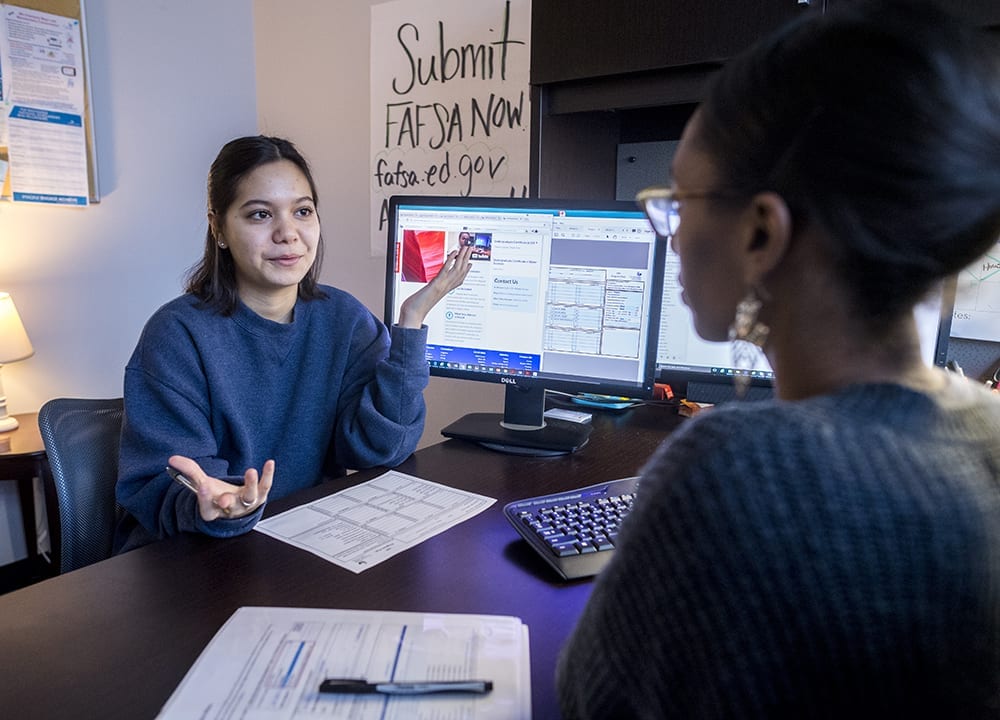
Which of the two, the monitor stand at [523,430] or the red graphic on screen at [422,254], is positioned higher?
the red graphic on screen at [422,254]

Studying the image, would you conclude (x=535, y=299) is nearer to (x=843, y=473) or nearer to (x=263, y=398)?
(x=263, y=398)

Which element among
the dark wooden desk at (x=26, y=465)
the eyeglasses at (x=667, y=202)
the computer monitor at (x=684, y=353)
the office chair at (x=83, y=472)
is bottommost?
the dark wooden desk at (x=26, y=465)

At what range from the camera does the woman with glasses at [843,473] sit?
0.36m

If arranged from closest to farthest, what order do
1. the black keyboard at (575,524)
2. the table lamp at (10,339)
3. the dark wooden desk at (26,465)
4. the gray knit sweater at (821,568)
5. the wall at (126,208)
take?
the gray knit sweater at (821,568), the black keyboard at (575,524), the dark wooden desk at (26,465), the table lamp at (10,339), the wall at (126,208)

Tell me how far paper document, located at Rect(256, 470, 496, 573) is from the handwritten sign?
1.05m

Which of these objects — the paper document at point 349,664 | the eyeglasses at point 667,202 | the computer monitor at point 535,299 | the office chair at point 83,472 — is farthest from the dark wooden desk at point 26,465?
the eyeglasses at point 667,202

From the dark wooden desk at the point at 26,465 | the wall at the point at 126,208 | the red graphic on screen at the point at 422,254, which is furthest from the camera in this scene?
the wall at the point at 126,208

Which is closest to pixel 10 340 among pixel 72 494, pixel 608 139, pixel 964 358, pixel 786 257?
pixel 72 494

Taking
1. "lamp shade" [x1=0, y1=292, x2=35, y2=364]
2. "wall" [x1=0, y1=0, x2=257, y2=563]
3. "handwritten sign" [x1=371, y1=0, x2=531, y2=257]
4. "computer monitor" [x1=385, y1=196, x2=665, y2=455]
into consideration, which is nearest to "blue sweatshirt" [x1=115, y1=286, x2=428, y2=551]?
"computer monitor" [x1=385, y1=196, x2=665, y2=455]

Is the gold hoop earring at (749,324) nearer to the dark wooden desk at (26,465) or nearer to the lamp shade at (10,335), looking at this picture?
the dark wooden desk at (26,465)

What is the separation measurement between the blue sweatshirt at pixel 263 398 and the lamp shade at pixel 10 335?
3.34ft

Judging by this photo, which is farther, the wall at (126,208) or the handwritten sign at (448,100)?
the wall at (126,208)

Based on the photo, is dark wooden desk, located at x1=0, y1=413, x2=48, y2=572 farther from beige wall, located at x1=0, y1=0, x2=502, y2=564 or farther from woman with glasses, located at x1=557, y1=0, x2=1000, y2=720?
woman with glasses, located at x1=557, y1=0, x2=1000, y2=720

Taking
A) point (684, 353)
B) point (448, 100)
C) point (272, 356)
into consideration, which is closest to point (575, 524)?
point (684, 353)
